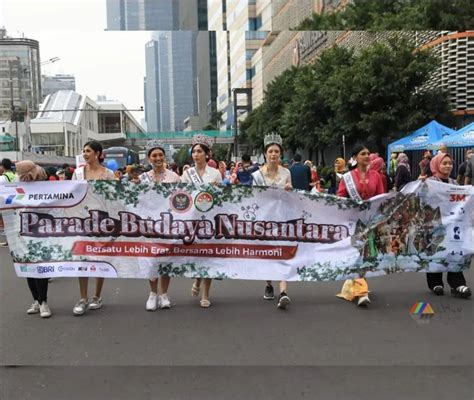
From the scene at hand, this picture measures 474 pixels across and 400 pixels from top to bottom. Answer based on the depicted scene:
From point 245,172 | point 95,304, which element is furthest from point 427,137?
point 95,304

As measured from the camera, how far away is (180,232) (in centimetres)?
582

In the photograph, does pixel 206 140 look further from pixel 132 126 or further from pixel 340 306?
pixel 132 126

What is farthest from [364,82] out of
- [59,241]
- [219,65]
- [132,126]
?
[132,126]

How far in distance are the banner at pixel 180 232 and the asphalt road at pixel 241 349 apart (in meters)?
0.48

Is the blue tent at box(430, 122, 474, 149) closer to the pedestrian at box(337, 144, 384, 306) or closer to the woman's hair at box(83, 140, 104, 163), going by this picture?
the pedestrian at box(337, 144, 384, 306)

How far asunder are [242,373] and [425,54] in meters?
21.3

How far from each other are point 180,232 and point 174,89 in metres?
137

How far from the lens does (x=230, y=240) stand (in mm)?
5828

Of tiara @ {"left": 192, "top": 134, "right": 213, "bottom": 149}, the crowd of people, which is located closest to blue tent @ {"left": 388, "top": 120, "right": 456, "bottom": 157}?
the crowd of people

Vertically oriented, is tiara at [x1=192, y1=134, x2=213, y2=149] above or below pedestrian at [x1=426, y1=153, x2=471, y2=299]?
above

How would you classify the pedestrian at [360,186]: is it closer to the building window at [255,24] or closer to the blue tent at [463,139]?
the blue tent at [463,139]

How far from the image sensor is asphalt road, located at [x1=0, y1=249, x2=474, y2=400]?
3.86 metres

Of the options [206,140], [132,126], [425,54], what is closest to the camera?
[206,140]

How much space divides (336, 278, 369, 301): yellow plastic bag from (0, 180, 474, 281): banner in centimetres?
24
